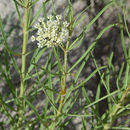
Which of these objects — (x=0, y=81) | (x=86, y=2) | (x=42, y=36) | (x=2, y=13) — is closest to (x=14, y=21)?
(x=2, y=13)

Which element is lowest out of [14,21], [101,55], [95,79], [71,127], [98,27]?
[71,127]

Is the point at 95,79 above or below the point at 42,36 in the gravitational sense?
below

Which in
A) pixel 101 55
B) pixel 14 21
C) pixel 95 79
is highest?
pixel 14 21

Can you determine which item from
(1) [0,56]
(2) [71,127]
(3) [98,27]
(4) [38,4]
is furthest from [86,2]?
(2) [71,127]

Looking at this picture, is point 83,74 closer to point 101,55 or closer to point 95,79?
point 95,79

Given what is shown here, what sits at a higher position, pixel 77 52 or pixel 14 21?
pixel 14 21

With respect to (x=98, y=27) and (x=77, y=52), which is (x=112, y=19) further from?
(x=77, y=52)

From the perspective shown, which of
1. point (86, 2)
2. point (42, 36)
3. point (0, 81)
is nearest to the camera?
point (42, 36)

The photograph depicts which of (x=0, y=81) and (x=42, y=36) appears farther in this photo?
(x=0, y=81)

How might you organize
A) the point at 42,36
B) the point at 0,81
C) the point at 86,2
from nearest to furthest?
the point at 42,36 → the point at 0,81 → the point at 86,2
